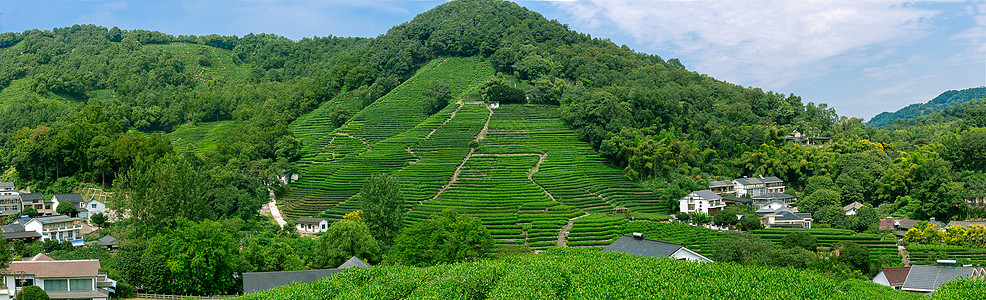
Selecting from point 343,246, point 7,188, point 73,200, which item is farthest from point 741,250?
point 7,188

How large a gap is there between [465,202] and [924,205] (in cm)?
3740

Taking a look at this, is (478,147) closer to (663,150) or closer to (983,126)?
(663,150)

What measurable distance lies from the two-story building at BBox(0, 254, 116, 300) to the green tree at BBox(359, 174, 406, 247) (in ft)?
51.8

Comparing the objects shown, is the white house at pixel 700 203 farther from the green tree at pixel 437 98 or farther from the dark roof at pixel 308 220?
the green tree at pixel 437 98

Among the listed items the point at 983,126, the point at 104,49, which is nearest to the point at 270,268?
the point at 983,126

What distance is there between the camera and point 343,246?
35.8 meters

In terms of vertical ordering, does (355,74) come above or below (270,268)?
above

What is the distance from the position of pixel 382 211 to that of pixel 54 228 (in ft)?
73.2

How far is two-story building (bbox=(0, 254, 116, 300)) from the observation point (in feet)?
96.5

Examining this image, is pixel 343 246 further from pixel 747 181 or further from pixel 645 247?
pixel 747 181

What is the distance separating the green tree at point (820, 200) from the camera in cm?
5553

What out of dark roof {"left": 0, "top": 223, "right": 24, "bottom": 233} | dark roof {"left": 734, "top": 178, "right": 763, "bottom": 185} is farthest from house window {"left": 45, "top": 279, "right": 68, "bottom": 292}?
dark roof {"left": 734, "top": 178, "right": 763, "bottom": 185}

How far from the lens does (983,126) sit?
70.6 metres

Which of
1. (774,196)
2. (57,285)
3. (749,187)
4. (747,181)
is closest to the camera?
(57,285)
